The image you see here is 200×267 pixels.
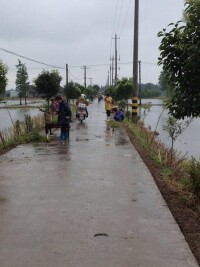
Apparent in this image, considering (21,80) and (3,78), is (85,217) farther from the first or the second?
(21,80)

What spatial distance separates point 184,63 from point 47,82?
824 inches

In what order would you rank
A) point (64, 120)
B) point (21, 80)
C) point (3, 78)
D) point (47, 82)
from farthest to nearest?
point (21, 80), point (47, 82), point (64, 120), point (3, 78)

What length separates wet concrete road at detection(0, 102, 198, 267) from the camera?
4.29 metres

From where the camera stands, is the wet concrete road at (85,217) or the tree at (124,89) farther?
the tree at (124,89)

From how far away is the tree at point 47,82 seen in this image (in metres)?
→ 26.6

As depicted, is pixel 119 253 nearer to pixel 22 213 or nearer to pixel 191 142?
pixel 22 213

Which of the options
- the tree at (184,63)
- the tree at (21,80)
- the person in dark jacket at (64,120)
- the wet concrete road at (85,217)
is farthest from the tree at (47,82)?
the tree at (21,80)

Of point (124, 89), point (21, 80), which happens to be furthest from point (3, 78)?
point (21, 80)

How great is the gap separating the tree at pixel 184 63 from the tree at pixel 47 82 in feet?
66.1

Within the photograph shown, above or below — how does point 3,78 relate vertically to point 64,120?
above

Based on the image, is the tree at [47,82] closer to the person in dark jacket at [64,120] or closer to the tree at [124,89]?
the person in dark jacket at [64,120]

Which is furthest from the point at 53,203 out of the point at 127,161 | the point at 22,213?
the point at 127,161

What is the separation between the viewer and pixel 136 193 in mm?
6953

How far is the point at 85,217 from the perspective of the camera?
5605 millimetres
